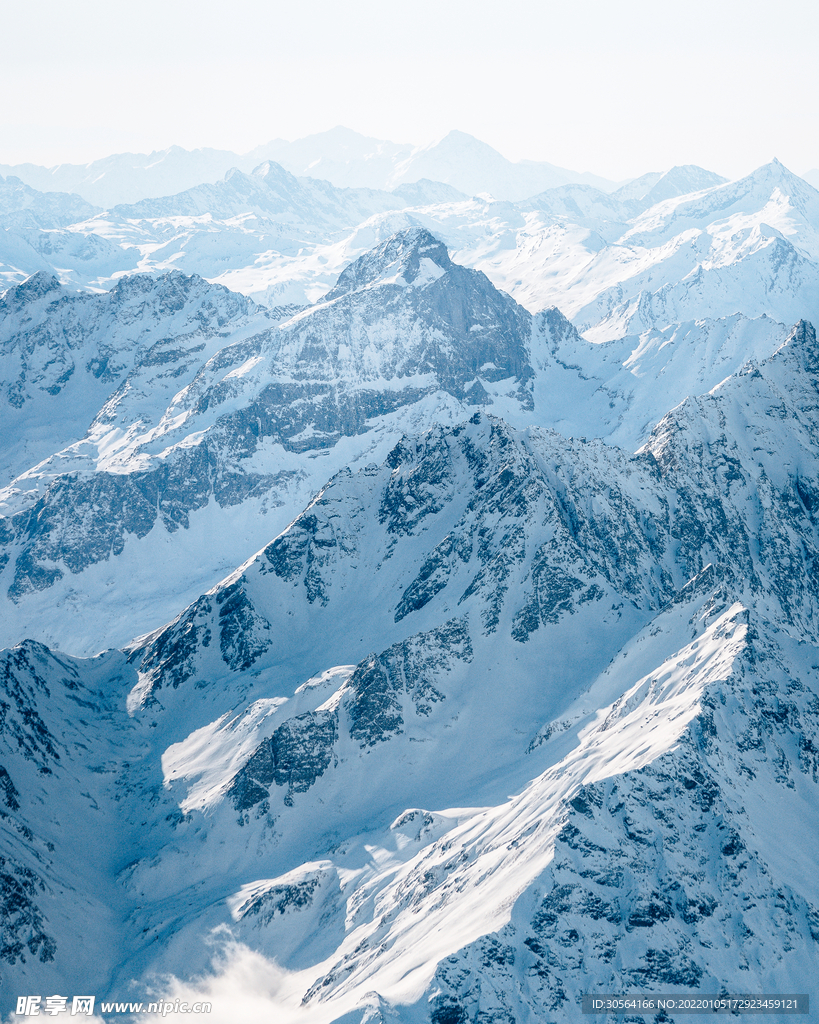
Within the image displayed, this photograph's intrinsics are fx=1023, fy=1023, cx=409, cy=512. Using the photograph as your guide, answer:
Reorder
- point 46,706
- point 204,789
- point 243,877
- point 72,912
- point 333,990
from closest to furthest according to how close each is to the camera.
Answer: point 333,990
point 72,912
point 243,877
point 204,789
point 46,706

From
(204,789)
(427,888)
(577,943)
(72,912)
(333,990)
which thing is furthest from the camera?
(204,789)

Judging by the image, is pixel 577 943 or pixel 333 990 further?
pixel 333 990

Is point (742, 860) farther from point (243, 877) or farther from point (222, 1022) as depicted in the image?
point (243, 877)

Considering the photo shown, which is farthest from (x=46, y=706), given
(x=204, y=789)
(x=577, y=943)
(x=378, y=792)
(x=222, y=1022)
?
(x=577, y=943)

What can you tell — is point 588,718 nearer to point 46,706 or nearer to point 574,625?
point 574,625

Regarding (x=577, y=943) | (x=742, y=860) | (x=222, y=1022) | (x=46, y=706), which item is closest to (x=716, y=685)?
(x=742, y=860)

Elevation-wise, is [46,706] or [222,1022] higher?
[46,706]
